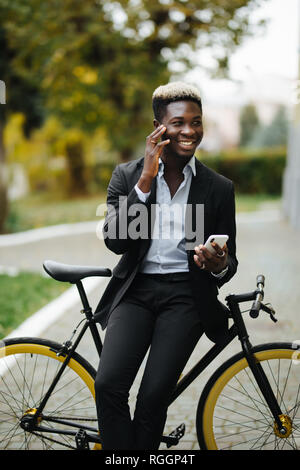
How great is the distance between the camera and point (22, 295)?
8.02 metres

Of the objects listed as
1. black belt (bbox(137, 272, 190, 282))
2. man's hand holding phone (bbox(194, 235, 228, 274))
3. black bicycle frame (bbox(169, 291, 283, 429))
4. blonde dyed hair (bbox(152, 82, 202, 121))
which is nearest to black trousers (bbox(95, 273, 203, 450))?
black belt (bbox(137, 272, 190, 282))

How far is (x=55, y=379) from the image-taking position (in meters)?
3.09

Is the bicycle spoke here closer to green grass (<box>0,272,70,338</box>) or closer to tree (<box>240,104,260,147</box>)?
green grass (<box>0,272,70,338</box>)

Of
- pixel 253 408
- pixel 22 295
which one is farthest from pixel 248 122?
pixel 253 408

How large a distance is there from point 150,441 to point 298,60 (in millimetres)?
12874

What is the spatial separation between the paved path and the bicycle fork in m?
0.81

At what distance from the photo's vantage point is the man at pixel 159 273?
8.98 ft

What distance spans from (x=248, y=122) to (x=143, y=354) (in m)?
63.9

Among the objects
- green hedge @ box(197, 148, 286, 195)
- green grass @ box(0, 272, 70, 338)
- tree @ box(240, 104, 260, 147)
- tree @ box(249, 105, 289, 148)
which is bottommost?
green grass @ box(0, 272, 70, 338)

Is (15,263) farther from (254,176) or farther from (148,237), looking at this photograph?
(254,176)

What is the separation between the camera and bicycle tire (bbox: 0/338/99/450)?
121 inches

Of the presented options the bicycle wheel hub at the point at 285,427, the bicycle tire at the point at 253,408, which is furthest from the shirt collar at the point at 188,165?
the bicycle wheel hub at the point at 285,427

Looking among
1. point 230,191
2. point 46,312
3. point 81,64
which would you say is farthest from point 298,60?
point 230,191

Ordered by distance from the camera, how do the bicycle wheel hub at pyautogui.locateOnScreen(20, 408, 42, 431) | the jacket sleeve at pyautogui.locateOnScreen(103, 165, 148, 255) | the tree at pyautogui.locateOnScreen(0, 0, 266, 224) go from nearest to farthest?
the jacket sleeve at pyautogui.locateOnScreen(103, 165, 148, 255) < the bicycle wheel hub at pyautogui.locateOnScreen(20, 408, 42, 431) < the tree at pyautogui.locateOnScreen(0, 0, 266, 224)
